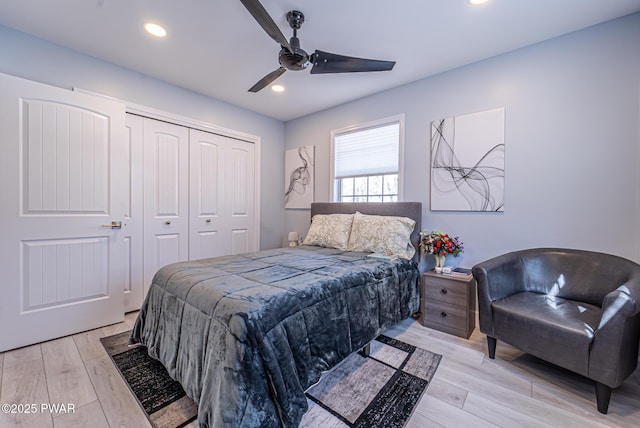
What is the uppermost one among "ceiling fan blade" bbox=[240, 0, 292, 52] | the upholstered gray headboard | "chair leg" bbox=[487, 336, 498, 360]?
"ceiling fan blade" bbox=[240, 0, 292, 52]

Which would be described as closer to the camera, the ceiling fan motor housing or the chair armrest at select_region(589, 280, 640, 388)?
the chair armrest at select_region(589, 280, 640, 388)

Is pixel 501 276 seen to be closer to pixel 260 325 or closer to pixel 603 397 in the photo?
pixel 603 397

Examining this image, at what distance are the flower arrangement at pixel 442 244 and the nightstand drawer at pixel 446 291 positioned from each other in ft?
1.01

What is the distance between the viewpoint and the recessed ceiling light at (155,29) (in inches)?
83.3

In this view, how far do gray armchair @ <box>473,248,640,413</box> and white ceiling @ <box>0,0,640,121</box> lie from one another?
1.88 m

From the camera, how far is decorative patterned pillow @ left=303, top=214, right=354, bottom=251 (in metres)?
3.05

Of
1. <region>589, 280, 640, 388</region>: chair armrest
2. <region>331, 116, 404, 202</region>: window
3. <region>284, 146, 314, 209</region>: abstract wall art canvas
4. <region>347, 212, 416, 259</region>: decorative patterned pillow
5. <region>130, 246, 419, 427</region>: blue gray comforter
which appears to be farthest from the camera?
<region>284, 146, 314, 209</region>: abstract wall art canvas

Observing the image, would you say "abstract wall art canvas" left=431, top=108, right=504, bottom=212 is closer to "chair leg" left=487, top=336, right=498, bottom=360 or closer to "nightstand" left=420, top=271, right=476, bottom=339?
"nightstand" left=420, top=271, right=476, bottom=339

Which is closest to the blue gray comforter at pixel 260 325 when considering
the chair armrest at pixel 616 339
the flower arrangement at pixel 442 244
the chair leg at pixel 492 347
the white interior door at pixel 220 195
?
the flower arrangement at pixel 442 244

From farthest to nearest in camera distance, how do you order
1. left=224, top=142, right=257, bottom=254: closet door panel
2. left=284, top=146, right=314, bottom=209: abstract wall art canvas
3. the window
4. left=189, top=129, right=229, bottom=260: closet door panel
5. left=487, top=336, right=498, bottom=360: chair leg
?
1. left=284, top=146, right=314, bottom=209: abstract wall art canvas
2. left=224, top=142, right=257, bottom=254: closet door panel
3. left=189, top=129, right=229, bottom=260: closet door panel
4. the window
5. left=487, top=336, right=498, bottom=360: chair leg

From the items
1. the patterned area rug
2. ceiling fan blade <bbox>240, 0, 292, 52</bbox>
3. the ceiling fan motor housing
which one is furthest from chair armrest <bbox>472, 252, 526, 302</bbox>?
ceiling fan blade <bbox>240, 0, 292, 52</bbox>

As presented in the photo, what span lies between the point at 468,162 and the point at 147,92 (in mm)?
3656

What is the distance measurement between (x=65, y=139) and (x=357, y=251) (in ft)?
9.82

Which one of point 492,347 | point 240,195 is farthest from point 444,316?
point 240,195
